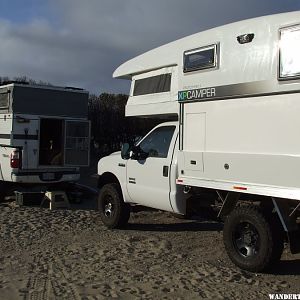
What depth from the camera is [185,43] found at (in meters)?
7.75

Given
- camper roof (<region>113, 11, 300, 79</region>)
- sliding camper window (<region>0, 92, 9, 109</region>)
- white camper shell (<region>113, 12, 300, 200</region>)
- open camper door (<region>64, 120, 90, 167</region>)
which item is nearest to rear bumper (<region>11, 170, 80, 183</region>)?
open camper door (<region>64, 120, 90, 167</region>)

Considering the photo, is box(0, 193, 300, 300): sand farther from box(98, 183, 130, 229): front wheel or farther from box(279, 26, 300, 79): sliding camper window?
box(279, 26, 300, 79): sliding camper window

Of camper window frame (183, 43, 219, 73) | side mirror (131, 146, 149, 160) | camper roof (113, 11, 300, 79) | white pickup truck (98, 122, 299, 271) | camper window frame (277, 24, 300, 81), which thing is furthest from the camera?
side mirror (131, 146, 149, 160)

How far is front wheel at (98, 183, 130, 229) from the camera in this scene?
9.57 m

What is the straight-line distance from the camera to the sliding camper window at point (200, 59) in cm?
721

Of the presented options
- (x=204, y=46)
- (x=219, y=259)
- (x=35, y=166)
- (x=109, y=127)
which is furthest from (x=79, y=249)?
(x=109, y=127)

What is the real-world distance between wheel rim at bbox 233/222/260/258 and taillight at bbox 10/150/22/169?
7.20m

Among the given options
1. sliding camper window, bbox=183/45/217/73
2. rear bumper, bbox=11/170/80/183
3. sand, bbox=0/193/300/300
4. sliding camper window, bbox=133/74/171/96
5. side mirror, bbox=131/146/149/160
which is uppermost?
sliding camper window, bbox=183/45/217/73

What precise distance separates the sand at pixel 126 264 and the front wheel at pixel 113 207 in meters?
0.18

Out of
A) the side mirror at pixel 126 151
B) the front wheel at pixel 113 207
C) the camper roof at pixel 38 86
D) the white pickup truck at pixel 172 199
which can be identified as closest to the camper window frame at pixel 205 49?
the white pickup truck at pixel 172 199

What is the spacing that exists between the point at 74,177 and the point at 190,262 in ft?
23.7

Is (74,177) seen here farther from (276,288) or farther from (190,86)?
(276,288)

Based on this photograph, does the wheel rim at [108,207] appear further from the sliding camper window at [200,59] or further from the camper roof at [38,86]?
the camper roof at [38,86]

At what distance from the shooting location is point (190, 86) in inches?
298
